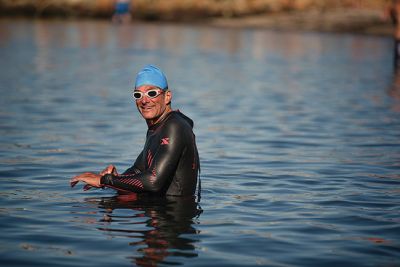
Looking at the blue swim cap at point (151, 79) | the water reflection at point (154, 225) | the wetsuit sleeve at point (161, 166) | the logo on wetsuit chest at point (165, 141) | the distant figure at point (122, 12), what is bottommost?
the water reflection at point (154, 225)

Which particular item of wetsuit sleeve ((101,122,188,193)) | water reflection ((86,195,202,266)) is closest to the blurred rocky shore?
water reflection ((86,195,202,266))

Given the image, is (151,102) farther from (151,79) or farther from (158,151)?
(158,151)

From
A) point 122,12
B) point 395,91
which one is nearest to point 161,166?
point 395,91

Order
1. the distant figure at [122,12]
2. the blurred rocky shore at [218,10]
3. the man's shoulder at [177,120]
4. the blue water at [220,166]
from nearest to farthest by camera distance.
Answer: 1. the blue water at [220,166]
2. the man's shoulder at [177,120]
3. the blurred rocky shore at [218,10]
4. the distant figure at [122,12]

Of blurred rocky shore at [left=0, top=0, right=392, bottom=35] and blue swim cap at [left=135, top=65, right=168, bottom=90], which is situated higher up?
blurred rocky shore at [left=0, top=0, right=392, bottom=35]

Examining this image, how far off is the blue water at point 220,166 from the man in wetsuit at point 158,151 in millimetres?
339

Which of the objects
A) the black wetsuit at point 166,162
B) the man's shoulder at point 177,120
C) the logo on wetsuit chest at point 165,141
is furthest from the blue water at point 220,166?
the man's shoulder at point 177,120

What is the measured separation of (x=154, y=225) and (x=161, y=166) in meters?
0.60

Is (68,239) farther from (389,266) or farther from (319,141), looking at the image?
(319,141)

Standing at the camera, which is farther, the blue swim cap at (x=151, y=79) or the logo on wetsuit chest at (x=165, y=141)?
the blue swim cap at (x=151, y=79)

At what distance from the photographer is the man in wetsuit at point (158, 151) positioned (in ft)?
28.7

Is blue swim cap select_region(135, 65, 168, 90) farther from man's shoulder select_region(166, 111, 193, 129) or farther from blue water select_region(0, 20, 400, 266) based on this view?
blue water select_region(0, 20, 400, 266)

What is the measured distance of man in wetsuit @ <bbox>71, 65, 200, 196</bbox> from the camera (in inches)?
345

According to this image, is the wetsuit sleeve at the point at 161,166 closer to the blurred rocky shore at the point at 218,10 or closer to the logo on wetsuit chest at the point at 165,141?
the logo on wetsuit chest at the point at 165,141
